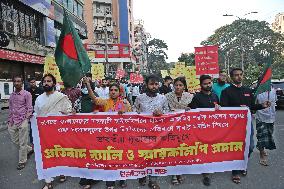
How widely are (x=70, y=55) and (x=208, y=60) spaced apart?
7.98 meters

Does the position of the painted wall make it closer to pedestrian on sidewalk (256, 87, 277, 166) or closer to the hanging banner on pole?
pedestrian on sidewalk (256, 87, 277, 166)

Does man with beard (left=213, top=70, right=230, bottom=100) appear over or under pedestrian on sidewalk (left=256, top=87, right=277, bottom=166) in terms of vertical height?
over

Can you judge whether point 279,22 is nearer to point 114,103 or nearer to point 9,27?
point 9,27

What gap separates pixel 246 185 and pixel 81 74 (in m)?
2.88

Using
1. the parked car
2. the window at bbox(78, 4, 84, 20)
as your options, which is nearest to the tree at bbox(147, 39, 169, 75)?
the window at bbox(78, 4, 84, 20)

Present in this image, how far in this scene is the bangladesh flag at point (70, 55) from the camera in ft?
15.1

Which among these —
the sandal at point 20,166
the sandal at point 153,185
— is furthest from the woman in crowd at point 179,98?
the sandal at point 20,166

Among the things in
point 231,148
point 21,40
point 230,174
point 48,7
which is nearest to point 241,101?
point 231,148

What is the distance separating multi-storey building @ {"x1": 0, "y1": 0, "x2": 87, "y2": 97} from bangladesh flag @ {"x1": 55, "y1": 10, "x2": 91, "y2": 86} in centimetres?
1361

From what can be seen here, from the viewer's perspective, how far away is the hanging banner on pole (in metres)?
4.80

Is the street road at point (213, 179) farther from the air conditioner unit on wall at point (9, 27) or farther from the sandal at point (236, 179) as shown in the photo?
the air conditioner unit on wall at point (9, 27)

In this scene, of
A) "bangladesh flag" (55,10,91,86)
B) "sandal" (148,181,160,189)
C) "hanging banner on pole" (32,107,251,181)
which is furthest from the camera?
"sandal" (148,181,160,189)

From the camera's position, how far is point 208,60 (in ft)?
38.9

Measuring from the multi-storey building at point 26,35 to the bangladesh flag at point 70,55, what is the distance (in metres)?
13.6
